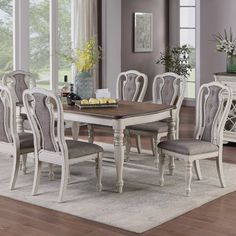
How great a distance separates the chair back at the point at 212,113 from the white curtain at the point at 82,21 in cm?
366

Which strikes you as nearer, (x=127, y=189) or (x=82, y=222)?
(x=82, y=222)

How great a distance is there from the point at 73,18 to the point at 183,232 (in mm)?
5112

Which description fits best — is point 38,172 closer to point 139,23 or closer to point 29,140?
point 29,140

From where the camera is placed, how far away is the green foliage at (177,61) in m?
10.8

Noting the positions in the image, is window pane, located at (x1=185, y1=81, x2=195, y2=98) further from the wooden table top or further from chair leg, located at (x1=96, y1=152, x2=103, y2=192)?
chair leg, located at (x1=96, y1=152, x2=103, y2=192)

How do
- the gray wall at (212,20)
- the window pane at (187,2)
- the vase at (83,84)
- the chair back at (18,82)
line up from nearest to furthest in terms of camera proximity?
the vase at (83,84), the chair back at (18,82), the gray wall at (212,20), the window pane at (187,2)

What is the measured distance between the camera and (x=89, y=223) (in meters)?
4.42

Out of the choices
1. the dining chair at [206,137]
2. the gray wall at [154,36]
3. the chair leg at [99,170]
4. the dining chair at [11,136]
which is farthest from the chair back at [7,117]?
the gray wall at [154,36]

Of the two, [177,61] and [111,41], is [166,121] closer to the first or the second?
[111,41]

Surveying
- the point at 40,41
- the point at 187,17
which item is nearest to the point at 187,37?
the point at 187,17

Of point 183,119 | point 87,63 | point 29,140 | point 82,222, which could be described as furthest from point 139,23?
point 82,222

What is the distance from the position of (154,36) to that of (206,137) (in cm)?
591

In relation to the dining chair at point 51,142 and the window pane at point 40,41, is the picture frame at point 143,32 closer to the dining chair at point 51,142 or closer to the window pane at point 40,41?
the window pane at point 40,41

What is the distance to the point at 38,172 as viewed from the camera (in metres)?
5.14
